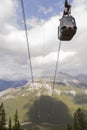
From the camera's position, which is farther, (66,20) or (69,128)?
(69,128)

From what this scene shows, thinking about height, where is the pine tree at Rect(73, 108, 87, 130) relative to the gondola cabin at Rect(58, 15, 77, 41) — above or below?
above

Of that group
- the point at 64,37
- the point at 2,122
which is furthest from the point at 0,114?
the point at 64,37

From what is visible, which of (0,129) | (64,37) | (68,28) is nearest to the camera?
(68,28)

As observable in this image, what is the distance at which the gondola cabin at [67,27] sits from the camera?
19797mm

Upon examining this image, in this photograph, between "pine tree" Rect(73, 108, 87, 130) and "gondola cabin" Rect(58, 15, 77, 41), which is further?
"pine tree" Rect(73, 108, 87, 130)

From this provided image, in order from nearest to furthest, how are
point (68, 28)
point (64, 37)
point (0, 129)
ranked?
1. point (68, 28)
2. point (64, 37)
3. point (0, 129)

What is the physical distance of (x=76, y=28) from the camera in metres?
19.9

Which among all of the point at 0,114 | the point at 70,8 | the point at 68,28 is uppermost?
the point at 0,114

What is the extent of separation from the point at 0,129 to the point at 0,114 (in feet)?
21.1

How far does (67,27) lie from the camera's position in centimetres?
1984

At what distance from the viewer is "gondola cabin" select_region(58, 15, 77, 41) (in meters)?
19.8

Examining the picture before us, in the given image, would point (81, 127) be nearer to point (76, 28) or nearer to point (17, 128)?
point (17, 128)

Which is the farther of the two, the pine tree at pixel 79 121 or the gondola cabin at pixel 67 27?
the pine tree at pixel 79 121

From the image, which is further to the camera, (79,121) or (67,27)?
(79,121)
